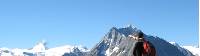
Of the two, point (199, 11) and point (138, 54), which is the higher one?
point (199, 11)

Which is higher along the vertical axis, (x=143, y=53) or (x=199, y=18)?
(x=199, y=18)

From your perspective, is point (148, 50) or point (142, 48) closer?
point (148, 50)

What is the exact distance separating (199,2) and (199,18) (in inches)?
43.6

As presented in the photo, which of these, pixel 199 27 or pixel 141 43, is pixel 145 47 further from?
pixel 199 27

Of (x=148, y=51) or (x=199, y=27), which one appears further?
(x=199, y=27)

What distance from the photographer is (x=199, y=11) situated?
76.0ft

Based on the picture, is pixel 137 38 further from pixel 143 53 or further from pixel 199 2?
pixel 199 2

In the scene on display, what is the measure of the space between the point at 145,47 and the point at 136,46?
45 centimetres

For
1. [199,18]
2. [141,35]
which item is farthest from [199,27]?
[141,35]

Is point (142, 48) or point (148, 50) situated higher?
point (142, 48)

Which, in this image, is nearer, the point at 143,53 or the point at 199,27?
the point at 143,53

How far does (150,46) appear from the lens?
20.3m

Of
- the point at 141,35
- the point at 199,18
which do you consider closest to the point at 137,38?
the point at 141,35

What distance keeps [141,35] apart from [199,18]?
3717 millimetres
